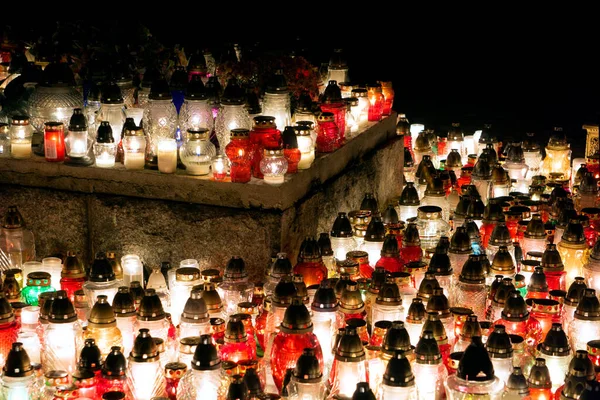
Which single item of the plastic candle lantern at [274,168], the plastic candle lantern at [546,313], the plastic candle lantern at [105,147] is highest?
the plastic candle lantern at [105,147]

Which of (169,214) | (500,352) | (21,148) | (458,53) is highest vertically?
(458,53)

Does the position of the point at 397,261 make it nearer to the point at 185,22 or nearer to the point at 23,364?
the point at 23,364

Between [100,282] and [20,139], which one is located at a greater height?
[20,139]

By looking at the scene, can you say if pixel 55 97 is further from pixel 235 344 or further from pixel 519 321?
pixel 519 321

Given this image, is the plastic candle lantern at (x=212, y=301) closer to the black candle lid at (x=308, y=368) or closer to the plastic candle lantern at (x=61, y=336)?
the plastic candle lantern at (x=61, y=336)

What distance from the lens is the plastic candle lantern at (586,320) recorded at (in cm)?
411

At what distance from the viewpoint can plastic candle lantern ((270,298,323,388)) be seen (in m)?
3.79

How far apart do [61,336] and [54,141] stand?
4.80 ft

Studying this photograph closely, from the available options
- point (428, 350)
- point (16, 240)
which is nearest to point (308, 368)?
point (428, 350)

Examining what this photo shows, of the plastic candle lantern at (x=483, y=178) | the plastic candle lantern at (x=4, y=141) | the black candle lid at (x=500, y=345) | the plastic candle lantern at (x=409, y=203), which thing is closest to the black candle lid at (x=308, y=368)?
the black candle lid at (x=500, y=345)

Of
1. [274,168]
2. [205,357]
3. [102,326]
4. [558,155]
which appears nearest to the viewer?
[205,357]

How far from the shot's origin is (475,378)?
3406 millimetres

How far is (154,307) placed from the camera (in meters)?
4.07

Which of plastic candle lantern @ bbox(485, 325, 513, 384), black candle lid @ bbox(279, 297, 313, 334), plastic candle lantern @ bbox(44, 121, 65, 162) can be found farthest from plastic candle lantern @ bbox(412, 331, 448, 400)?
plastic candle lantern @ bbox(44, 121, 65, 162)
